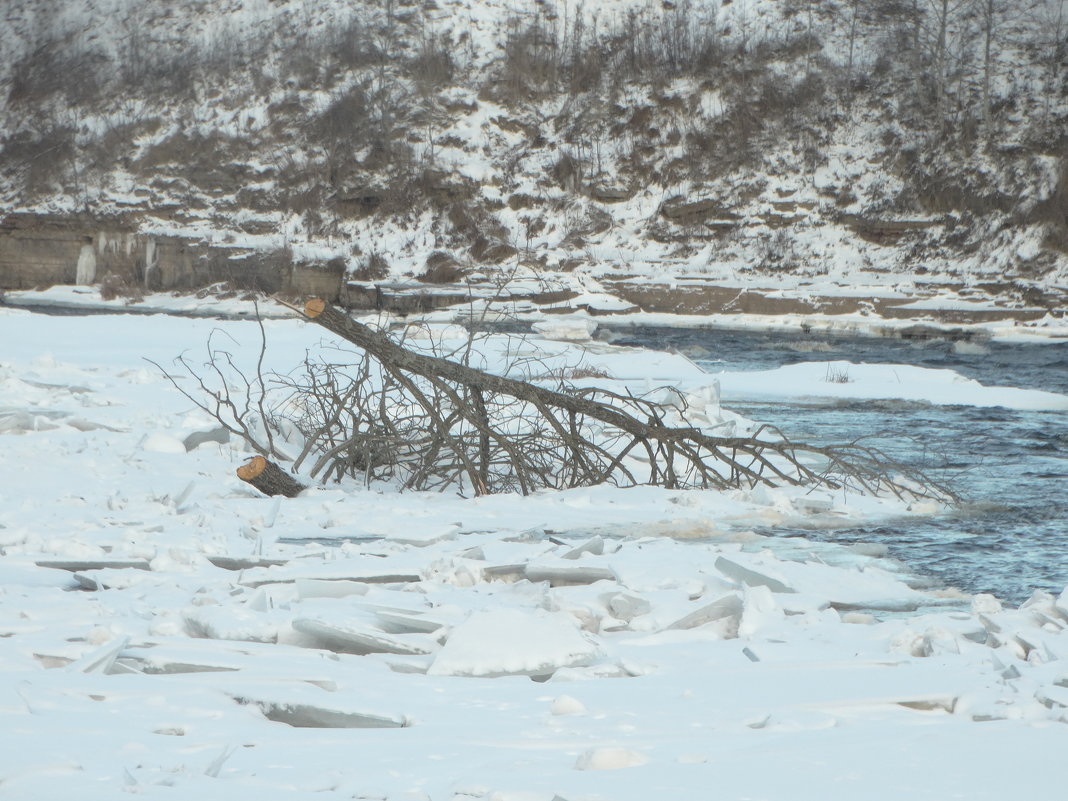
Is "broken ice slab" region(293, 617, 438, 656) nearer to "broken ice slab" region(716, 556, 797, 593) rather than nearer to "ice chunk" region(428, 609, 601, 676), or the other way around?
"ice chunk" region(428, 609, 601, 676)

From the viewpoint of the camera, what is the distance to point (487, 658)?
→ 2689mm

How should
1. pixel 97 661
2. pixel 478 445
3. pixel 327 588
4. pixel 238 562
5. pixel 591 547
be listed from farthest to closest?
1. pixel 478 445
2. pixel 591 547
3. pixel 238 562
4. pixel 327 588
5. pixel 97 661

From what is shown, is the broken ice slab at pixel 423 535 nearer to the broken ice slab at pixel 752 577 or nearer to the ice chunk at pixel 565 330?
the broken ice slab at pixel 752 577

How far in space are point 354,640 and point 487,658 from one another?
1.19 ft

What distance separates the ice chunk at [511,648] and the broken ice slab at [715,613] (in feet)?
1.26

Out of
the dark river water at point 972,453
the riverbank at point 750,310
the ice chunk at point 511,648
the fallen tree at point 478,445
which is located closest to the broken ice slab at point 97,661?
the ice chunk at point 511,648

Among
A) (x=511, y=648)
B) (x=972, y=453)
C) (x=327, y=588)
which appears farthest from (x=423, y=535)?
(x=972, y=453)

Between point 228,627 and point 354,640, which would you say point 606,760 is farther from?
point 228,627

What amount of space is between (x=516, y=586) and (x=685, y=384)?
7.83 metres

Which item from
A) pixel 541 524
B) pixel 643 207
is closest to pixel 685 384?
pixel 541 524

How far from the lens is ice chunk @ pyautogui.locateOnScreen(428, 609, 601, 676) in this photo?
267cm

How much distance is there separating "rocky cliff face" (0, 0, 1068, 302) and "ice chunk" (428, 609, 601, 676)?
2384cm

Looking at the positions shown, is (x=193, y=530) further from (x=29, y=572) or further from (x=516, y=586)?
(x=516, y=586)

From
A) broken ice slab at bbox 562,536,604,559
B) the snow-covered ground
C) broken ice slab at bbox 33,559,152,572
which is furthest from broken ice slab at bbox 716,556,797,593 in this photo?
broken ice slab at bbox 33,559,152,572
